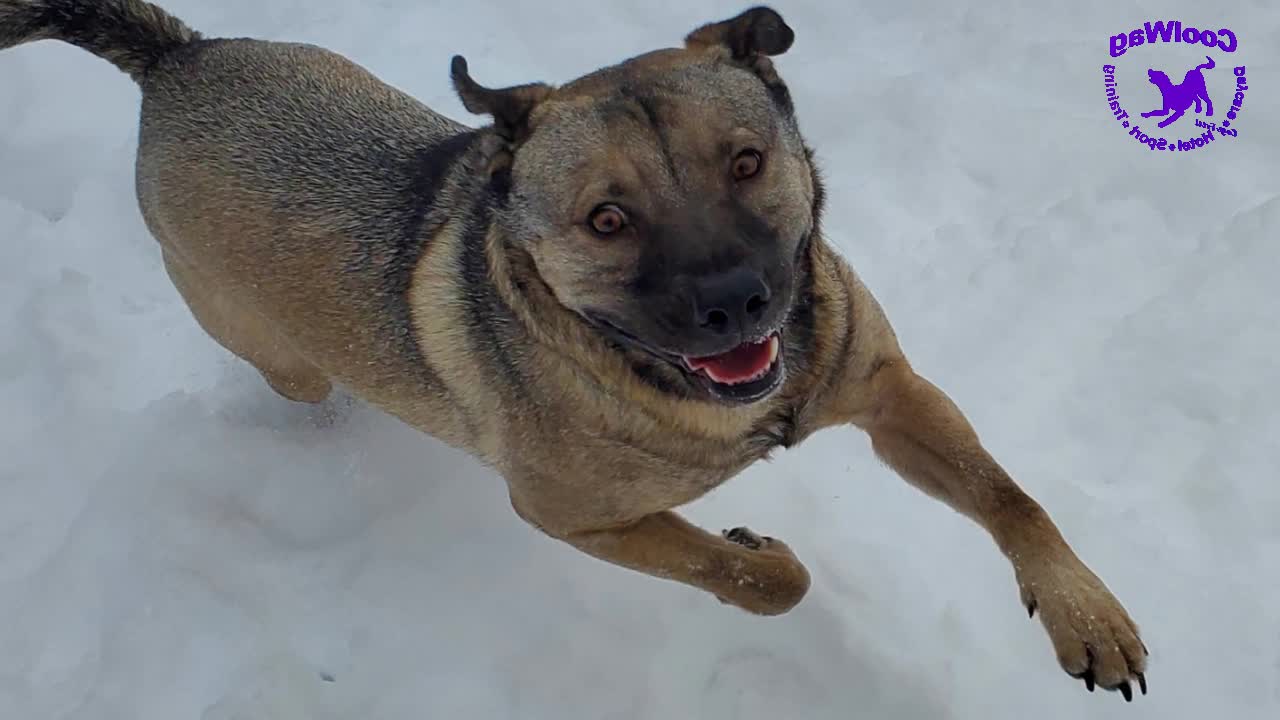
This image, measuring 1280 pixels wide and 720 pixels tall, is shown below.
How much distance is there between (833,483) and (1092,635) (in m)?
1.54

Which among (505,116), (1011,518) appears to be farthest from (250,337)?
(1011,518)

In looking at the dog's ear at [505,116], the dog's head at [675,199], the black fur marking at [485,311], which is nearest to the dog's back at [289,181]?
the black fur marking at [485,311]

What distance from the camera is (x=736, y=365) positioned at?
312 centimetres

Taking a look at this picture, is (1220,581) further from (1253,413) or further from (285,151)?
(285,151)

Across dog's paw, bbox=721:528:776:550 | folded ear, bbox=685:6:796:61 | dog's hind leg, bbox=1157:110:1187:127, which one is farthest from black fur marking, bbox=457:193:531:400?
dog's hind leg, bbox=1157:110:1187:127

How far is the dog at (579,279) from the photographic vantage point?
2998 mm

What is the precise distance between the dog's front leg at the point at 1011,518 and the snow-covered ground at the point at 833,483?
62 centimetres

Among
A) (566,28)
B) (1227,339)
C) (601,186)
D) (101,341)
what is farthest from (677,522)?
(566,28)

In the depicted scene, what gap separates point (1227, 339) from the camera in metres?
4.68

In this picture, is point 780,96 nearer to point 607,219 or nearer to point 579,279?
point 607,219

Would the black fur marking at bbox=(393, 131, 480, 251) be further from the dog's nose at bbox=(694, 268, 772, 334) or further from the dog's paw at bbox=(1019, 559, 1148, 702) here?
the dog's paw at bbox=(1019, 559, 1148, 702)

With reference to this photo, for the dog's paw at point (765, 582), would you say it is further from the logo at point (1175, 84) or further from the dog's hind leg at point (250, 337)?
the logo at point (1175, 84)

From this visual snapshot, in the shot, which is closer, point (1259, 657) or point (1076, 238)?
point (1259, 657)

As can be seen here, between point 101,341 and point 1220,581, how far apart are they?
460 centimetres
